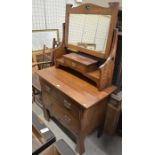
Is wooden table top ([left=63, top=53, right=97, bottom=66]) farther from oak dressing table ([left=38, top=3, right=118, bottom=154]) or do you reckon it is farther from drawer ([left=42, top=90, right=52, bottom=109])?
drawer ([left=42, top=90, right=52, bottom=109])

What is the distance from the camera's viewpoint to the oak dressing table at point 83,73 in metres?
1.19

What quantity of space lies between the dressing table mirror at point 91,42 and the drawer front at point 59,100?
0.90 feet

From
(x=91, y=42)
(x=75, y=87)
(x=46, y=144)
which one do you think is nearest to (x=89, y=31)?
(x=91, y=42)

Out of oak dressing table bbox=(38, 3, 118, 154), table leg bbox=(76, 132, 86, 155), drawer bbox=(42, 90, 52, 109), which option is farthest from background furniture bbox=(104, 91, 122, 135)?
drawer bbox=(42, 90, 52, 109)

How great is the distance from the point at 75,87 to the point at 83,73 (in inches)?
6.3

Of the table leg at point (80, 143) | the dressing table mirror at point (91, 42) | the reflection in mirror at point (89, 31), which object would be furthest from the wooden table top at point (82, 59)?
the table leg at point (80, 143)

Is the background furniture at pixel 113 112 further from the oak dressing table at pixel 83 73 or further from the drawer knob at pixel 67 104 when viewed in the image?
the drawer knob at pixel 67 104
